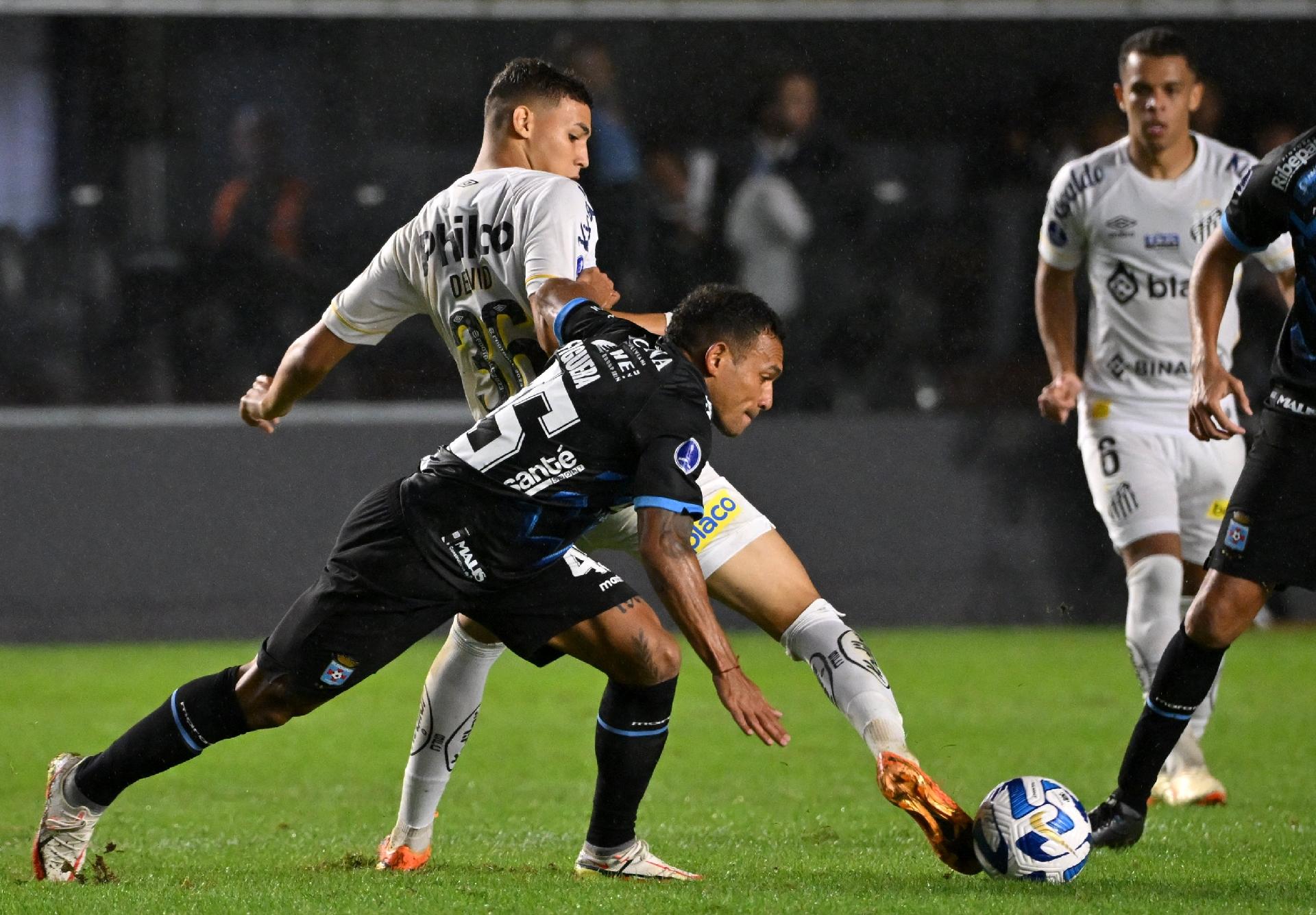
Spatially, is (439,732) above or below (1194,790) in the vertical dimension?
above

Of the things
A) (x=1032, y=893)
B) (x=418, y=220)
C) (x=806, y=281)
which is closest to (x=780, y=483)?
(x=806, y=281)

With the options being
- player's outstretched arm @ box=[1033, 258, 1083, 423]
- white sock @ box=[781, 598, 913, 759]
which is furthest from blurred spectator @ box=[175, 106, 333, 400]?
white sock @ box=[781, 598, 913, 759]

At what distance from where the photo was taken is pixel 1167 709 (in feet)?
15.9

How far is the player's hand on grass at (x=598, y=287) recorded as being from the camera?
15.0 feet

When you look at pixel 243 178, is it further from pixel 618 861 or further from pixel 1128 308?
pixel 618 861

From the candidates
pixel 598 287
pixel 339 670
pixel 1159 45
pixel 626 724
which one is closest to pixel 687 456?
pixel 598 287

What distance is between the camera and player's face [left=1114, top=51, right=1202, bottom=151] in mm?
6203

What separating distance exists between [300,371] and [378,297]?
329mm

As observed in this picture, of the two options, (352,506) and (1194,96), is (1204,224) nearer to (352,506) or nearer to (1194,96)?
(1194,96)

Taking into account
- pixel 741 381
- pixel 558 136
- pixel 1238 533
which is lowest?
pixel 1238 533

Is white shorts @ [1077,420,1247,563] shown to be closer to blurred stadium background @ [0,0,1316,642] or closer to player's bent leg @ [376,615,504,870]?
player's bent leg @ [376,615,504,870]

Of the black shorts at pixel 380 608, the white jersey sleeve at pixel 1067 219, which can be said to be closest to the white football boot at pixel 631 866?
the black shorts at pixel 380 608

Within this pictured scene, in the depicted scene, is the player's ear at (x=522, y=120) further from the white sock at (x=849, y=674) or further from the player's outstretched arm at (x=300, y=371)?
the white sock at (x=849, y=674)

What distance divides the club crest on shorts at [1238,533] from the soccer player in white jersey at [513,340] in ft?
3.29
